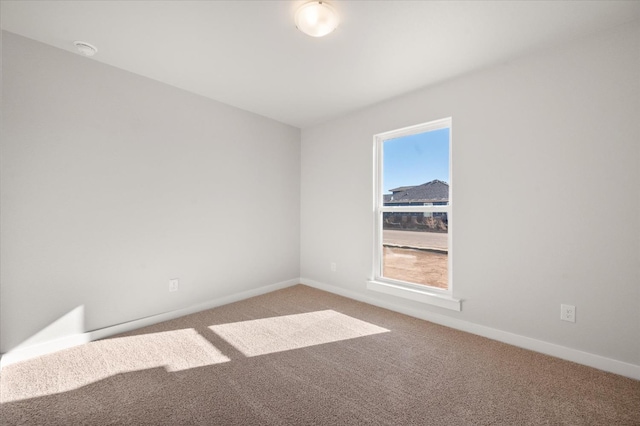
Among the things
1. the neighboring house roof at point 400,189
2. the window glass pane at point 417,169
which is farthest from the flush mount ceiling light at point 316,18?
the neighboring house roof at point 400,189

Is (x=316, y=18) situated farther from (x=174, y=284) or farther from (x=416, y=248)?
(x=174, y=284)

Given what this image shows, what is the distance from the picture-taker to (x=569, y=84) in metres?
2.09

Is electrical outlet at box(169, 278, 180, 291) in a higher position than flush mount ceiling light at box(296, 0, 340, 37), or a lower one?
lower

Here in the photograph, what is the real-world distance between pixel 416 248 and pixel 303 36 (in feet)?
7.82

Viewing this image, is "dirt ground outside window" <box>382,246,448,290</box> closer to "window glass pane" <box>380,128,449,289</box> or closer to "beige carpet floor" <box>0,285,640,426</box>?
"window glass pane" <box>380,128,449,289</box>

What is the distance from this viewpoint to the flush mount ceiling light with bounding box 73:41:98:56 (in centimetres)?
214

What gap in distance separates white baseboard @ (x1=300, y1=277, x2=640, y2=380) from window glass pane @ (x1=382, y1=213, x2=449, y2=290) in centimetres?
33

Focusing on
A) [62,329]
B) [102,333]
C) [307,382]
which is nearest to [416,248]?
[307,382]

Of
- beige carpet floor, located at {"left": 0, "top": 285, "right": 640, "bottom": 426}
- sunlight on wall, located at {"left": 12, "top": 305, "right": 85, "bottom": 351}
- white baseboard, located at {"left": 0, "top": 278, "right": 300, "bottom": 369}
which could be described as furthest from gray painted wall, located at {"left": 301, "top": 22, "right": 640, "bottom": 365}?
sunlight on wall, located at {"left": 12, "top": 305, "right": 85, "bottom": 351}

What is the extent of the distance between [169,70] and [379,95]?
2.13 metres

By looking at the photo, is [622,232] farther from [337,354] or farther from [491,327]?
[337,354]

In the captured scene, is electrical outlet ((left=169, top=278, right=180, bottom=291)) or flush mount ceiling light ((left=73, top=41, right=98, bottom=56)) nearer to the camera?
flush mount ceiling light ((left=73, top=41, right=98, bottom=56))

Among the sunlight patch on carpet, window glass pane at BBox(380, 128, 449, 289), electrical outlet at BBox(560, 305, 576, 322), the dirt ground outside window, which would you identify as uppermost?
window glass pane at BBox(380, 128, 449, 289)

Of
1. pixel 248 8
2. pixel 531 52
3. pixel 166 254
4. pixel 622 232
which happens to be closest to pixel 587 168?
pixel 622 232
